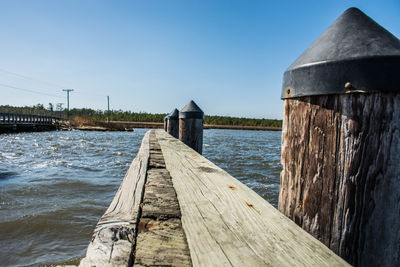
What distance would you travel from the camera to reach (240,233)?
1.11m

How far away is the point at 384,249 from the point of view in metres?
0.97

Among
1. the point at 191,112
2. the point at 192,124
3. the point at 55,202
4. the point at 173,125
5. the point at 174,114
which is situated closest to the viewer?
the point at 55,202

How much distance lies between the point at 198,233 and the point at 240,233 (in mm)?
185

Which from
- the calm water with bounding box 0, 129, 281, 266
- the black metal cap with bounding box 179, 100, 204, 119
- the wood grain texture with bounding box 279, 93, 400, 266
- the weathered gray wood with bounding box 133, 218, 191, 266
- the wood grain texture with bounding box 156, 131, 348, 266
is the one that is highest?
the black metal cap with bounding box 179, 100, 204, 119

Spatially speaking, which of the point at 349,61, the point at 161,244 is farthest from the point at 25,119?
the point at 349,61

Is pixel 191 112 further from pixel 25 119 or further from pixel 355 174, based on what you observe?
pixel 25 119

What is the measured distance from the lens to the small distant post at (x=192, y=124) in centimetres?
513

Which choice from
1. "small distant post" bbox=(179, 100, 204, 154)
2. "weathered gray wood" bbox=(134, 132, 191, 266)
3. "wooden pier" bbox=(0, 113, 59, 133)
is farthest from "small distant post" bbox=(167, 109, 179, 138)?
"wooden pier" bbox=(0, 113, 59, 133)

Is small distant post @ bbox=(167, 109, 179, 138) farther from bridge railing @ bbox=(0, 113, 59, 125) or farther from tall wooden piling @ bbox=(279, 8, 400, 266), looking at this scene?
bridge railing @ bbox=(0, 113, 59, 125)

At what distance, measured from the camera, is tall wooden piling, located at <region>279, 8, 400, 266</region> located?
94 centimetres

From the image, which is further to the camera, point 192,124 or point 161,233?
point 192,124

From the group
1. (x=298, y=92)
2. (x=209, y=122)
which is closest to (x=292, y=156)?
(x=298, y=92)

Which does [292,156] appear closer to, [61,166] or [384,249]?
[384,249]

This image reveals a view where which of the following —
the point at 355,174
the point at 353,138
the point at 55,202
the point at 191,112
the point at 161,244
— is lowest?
the point at 55,202
